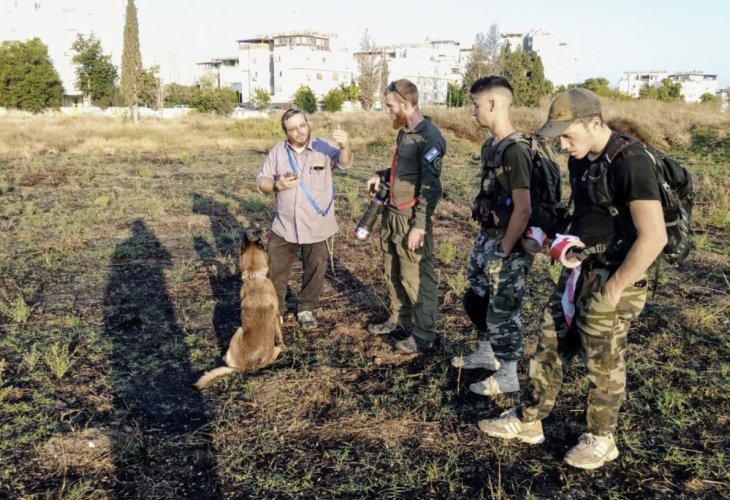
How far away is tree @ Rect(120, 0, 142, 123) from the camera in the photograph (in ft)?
127

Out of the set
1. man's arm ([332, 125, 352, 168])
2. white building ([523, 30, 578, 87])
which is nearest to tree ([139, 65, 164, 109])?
man's arm ([332, 125, 352, 168])

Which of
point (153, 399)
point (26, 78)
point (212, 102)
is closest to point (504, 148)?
point (153, 399)

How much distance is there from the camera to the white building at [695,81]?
11169 centimetres

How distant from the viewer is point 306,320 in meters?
4.58

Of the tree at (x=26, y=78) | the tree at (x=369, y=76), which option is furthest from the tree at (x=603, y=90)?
the tree at (x=26, y=78)

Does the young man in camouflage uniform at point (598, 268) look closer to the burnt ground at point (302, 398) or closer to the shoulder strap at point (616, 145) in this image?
the shoulder strap at point (616, 145)

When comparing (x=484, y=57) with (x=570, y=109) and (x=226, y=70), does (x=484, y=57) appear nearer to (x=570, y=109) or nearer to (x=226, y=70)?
(x=570, y=109)

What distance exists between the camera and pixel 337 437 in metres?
3.02

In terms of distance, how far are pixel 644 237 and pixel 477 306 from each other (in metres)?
1.50

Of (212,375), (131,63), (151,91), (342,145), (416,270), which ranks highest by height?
(131,63)

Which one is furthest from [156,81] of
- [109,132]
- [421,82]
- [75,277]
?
[75,277]

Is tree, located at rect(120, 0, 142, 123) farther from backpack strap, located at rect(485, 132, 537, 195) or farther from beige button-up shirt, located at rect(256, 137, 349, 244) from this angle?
backpack strap, located at rect(485, 132, 537, 195)

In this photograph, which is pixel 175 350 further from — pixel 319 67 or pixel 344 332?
pixel 319 67

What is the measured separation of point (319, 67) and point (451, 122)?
6179 cm
